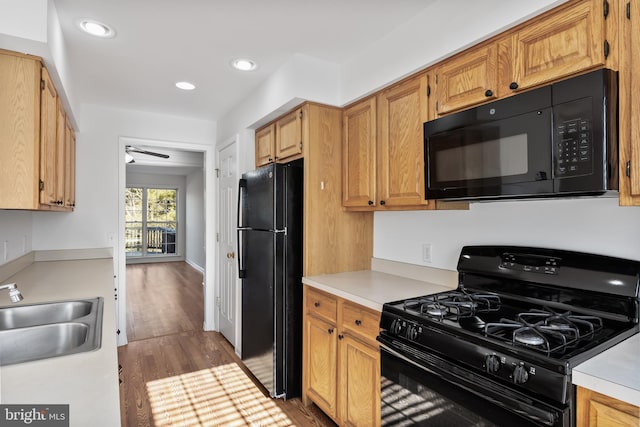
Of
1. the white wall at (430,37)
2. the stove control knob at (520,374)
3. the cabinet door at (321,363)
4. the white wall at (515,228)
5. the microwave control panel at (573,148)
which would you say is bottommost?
the cabinet door at (321,363)

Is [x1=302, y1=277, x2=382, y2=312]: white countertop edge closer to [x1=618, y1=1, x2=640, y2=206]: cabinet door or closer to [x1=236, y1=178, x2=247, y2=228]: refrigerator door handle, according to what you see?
[x1=236, y1=178, x2=247, y2=228]: refrigerator door handle

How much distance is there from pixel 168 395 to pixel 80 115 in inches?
103

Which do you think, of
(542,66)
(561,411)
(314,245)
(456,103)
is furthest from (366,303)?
(542,66)

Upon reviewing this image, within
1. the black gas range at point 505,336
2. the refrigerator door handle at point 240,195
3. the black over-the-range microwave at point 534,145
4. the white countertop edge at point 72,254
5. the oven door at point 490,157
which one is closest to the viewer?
the black gas range at point 505,336

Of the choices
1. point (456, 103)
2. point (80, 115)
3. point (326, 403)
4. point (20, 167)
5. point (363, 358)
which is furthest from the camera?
point (80, 115)

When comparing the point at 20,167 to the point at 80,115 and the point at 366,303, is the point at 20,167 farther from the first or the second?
the point at 80,115

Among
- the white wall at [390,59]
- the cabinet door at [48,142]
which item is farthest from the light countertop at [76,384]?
the white wall at [390,59]

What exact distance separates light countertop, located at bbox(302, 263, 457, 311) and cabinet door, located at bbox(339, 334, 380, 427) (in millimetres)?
251

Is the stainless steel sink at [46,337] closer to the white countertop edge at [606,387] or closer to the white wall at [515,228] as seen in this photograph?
the white countertop edge at [606,387]

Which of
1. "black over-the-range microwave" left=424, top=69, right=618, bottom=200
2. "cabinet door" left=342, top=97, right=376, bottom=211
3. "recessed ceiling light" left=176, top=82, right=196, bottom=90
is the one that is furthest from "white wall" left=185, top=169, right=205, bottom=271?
"black over-the-range microwave" left=424, top=69, right=618, bottom=200

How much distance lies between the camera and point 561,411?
3.28ft

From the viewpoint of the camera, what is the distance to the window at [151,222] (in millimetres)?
9195

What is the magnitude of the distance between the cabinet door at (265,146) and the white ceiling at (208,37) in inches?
14.8

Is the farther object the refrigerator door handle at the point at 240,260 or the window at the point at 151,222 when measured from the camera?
the window at the point at 151,222
